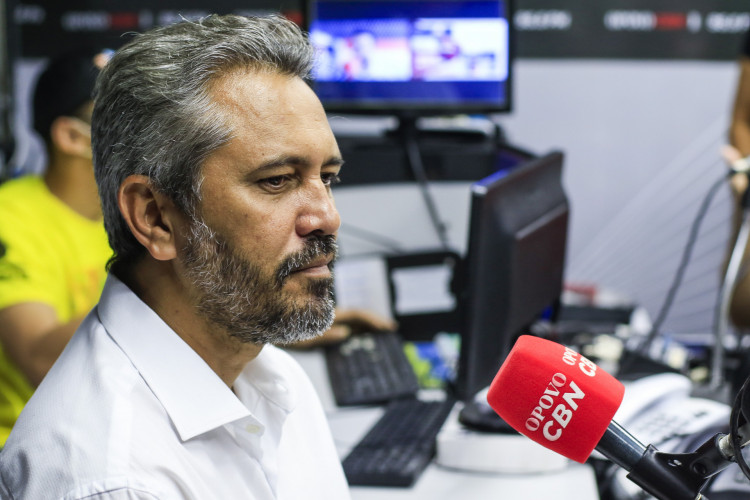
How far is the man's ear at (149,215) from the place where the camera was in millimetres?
956

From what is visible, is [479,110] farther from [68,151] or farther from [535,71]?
[535,71]

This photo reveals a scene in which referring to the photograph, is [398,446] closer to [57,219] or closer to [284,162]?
[284,162]

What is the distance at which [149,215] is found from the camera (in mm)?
972

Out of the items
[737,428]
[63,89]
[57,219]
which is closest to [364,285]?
[57,219]

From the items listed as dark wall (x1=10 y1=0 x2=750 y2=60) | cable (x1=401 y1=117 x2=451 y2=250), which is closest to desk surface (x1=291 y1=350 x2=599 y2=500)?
cable (x1=401 y1=117 x2=451 y2=250)

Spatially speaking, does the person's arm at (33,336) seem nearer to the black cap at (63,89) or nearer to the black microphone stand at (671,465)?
the black cap at (63,89)

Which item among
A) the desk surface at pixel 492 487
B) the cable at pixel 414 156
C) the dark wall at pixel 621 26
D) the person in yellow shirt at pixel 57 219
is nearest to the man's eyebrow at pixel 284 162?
the desk surface at pixel 492 487

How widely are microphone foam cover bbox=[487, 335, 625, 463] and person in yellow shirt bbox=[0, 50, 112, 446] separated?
3.83 ft

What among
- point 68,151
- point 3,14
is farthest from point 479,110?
point 3,14

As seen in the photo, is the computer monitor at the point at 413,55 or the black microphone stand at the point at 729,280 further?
the computer monitor at the point at 413,55

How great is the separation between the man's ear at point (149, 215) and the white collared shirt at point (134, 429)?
63 millimetres

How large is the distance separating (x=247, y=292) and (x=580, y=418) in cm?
41

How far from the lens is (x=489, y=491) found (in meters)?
1.30

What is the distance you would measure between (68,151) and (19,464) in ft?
4.21
